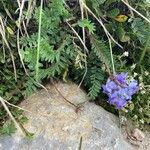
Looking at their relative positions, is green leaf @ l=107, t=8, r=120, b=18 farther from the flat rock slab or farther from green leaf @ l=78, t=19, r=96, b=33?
the flat rock slab

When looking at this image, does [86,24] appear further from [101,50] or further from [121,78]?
[121,78]

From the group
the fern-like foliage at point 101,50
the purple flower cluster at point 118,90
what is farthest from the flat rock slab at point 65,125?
the fern-like foliage at point 101,50

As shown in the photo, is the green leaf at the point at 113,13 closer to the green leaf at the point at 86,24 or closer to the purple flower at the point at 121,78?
the green leaf at the point at 86,24

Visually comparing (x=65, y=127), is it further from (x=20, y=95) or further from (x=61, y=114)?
(x=20, y=95)

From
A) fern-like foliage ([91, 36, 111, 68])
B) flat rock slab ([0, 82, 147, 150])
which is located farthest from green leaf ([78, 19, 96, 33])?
flat rock slab ([0, 82, 147, 150])

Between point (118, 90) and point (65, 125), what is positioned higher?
point (118, 90)

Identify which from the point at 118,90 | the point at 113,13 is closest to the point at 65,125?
the point at 118,90

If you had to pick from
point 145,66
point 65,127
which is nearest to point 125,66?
point 145,66
